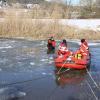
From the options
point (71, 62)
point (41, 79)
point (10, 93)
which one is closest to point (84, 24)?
point (71, 62)

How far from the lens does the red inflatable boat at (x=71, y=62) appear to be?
41.0 ft

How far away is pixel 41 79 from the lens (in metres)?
11.1

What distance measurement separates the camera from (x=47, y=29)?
23.6 m

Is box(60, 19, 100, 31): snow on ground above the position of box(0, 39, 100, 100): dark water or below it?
above

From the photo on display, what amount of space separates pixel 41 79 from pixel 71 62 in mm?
1882

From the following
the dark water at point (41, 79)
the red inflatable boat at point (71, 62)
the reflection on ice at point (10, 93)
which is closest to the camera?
the reflection on ice at point (10, 93)

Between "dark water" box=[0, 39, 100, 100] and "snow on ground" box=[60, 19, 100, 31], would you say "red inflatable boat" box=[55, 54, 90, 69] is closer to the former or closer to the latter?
"dark water" box=[0, 39, 100, 100]

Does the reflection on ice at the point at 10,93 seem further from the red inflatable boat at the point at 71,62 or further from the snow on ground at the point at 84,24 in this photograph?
the snow on ground at the point at 84,24

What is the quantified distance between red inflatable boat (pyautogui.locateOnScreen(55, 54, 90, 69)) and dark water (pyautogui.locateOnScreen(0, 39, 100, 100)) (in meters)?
0.23

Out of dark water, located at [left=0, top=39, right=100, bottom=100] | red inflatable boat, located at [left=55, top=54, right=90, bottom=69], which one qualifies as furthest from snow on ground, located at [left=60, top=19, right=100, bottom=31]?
red inflatable boat, located at [left=55, top=54, right=90, bottom=69]

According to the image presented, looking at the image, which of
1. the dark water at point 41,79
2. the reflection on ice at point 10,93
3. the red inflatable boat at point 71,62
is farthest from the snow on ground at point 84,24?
the reflection on ice at point 10,93

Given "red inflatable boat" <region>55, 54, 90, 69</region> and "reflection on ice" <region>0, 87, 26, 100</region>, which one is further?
"red inflatable boat" <region>55, 54, 90, 69</region>

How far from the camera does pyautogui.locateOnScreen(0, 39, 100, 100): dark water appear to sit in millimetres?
9275

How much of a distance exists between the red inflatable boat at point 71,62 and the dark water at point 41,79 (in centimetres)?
23
